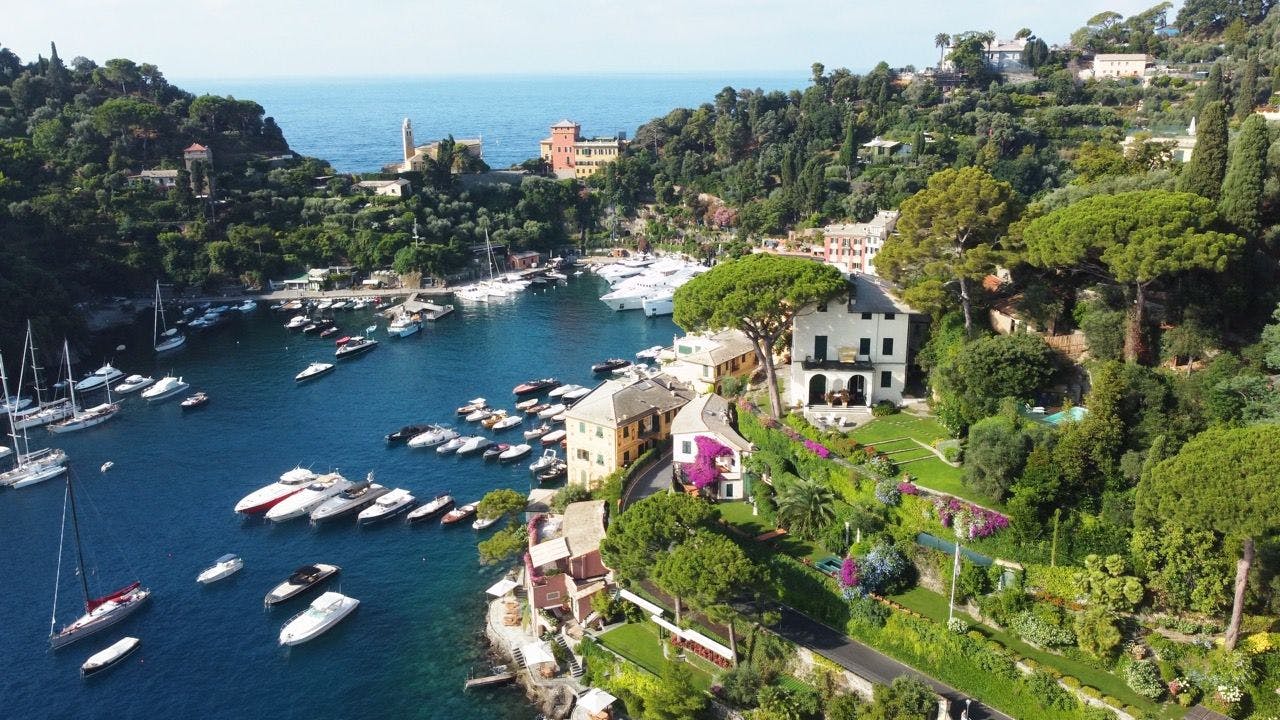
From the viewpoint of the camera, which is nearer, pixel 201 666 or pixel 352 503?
pixel 201 666

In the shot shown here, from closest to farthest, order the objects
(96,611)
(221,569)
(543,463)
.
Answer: (96,611) < (221,569) < (543,463)

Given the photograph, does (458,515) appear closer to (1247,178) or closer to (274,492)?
(274,492)

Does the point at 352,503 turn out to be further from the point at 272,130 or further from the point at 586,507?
A: the point at 272,130

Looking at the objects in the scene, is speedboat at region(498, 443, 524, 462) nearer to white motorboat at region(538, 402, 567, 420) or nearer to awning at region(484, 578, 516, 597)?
white motorboat at region(538, 402, 567, 420)

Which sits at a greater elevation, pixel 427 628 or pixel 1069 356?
pixel 1069 356

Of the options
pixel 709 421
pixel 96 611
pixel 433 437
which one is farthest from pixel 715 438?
pixel 96 611

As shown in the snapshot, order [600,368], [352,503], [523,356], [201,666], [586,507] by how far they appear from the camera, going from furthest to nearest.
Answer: [523,356] < [600,368] < [352,503] < [586,507] < [201,666]

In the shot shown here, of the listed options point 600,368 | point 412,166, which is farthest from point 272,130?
point 600,368
